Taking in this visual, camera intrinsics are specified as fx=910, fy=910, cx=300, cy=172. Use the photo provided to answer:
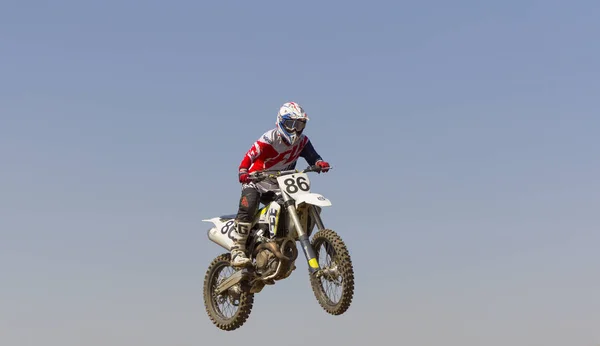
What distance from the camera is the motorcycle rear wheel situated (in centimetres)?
2144

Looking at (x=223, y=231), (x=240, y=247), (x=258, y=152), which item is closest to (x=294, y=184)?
(x=258, y=152)

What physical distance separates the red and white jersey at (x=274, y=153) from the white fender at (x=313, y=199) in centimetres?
149

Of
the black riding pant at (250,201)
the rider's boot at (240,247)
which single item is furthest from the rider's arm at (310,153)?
the rider's boot at (240,247)

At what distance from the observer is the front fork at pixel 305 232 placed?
741 inches

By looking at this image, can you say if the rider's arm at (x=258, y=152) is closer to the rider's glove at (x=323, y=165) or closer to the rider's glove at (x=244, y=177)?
the rider's glove at (x=244, y=177)

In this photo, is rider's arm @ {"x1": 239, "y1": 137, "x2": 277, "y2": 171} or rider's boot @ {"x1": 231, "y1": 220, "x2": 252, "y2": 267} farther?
rider's boot @ {"x1": 231, "y1": 220, "x2": 252, "y2": 267}

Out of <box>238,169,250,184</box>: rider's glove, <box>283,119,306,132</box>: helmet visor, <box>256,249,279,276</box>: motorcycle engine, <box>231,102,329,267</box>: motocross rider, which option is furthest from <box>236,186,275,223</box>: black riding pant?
<box>283,119,306,132</box>: helmet visor

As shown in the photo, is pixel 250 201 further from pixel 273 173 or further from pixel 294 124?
pixel 294 124

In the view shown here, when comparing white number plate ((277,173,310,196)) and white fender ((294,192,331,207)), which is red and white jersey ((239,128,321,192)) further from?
white fender ((294,192,331,207))

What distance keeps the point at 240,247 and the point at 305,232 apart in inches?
86.0

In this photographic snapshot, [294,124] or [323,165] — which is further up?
[294,124]

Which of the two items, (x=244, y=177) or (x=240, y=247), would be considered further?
(x=240, y=247)

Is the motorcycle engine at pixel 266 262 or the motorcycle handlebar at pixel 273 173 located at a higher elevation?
the motorcycle handlebar at pixel 273 173

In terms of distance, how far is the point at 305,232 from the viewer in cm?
1925
